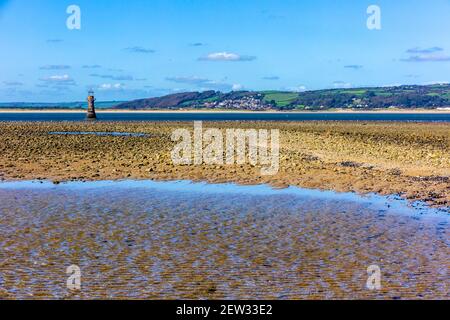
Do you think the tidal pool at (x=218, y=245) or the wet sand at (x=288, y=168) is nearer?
the tidal pool at (x=218, y=245)

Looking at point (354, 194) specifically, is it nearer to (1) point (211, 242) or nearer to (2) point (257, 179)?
(2) point (257, 179)

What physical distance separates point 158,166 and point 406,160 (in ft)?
46.6

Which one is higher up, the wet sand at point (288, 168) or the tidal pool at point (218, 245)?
the wet sand at point (288, 168)

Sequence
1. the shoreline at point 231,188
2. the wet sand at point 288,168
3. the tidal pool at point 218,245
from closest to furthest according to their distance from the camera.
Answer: the tidal pool at point 218,245 < the shoreline at point 231,188 < the wet sand at point 288,168

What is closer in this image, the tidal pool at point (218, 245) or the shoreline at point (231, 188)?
the tidal pool at point (218, 245)

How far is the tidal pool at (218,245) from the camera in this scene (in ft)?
33.4

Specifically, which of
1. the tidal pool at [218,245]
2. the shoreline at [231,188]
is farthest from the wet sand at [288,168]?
the tidal pool at [218,245]

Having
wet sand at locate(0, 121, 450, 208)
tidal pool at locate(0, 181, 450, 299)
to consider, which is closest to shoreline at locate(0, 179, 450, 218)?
tidal pool at locate(0, 181, 450, 299)

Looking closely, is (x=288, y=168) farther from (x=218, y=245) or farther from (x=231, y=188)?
(x=218, y=245)

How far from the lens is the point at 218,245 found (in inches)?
526

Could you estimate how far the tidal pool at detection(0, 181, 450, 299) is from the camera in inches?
401

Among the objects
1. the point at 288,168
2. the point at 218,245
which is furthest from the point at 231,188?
the point at 218,245

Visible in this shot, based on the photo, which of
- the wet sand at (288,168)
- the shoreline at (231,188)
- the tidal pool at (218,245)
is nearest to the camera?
the tidal pool at (218,245)

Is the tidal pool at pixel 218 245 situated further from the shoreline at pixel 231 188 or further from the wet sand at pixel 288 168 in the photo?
the wet sand at pixel 288 168
